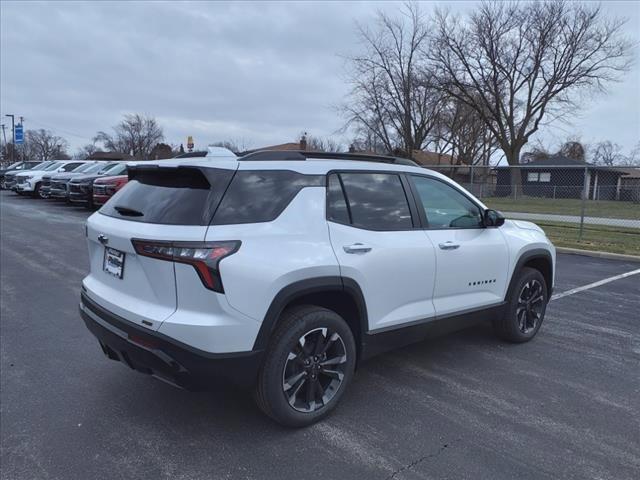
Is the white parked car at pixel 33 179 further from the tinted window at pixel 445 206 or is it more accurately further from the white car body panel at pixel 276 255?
the white car body panel at pixel 276 255

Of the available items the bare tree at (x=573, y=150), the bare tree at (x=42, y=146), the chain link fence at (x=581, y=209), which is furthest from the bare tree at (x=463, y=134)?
the bare tree at (x=42, y=146)

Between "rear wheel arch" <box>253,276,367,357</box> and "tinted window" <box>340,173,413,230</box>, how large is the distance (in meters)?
0.49

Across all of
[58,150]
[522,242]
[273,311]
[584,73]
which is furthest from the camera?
[58,150]

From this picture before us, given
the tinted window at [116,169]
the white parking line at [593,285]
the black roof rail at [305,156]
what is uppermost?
the tinted window at [116,169]

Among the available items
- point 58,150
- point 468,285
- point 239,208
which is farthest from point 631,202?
point 58,150

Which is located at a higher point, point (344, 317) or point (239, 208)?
point (239, 208)

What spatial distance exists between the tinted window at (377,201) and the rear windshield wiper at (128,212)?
1.39 meters

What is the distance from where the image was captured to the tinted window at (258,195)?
2889 millimetres

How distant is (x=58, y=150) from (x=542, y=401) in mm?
110611

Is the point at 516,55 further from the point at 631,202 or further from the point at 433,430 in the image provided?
the point at 433,430

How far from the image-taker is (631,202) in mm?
13258

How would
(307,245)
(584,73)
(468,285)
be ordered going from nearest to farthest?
(307,245), (468,285), (584,73)

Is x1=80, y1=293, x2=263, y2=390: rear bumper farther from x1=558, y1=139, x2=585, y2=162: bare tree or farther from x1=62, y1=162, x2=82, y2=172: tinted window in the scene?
x1=558, y1=139, x2=585, y2=162: bare tree

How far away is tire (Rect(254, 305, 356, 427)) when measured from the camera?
2.97 m
